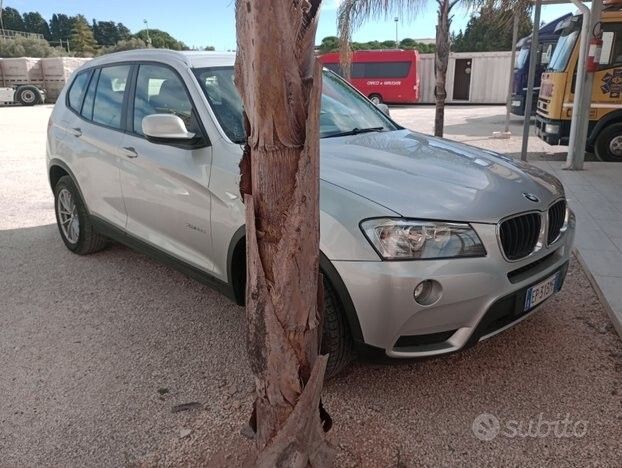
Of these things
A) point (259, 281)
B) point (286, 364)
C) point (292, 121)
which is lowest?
point (286, 364)

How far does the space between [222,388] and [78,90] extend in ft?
10.8

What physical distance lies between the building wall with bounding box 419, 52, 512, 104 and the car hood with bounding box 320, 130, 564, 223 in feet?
90.3

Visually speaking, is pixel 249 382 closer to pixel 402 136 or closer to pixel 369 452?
pixel 369 452

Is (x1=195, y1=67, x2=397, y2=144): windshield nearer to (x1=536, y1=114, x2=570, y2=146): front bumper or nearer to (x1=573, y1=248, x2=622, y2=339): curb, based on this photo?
(x1=573, y1=248, x2=622, y2=339): curb

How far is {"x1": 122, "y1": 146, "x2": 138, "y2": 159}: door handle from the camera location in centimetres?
382

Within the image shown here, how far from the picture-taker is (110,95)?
4379 millimetres

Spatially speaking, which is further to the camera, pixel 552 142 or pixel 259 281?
pixel 552 142

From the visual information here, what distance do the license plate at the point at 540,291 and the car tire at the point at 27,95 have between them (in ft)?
105

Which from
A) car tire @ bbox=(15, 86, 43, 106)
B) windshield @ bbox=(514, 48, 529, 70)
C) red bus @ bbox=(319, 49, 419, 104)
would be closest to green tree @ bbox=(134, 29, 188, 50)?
car tire @ bbox=(15, 86, 43, 106)

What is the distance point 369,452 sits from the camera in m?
2.42

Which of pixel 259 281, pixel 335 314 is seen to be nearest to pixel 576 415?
pixel 335 314

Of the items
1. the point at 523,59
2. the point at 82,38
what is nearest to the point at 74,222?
the point at 523,59

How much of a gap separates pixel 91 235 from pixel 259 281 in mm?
3582

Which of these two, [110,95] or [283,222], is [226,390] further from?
[110,95]
